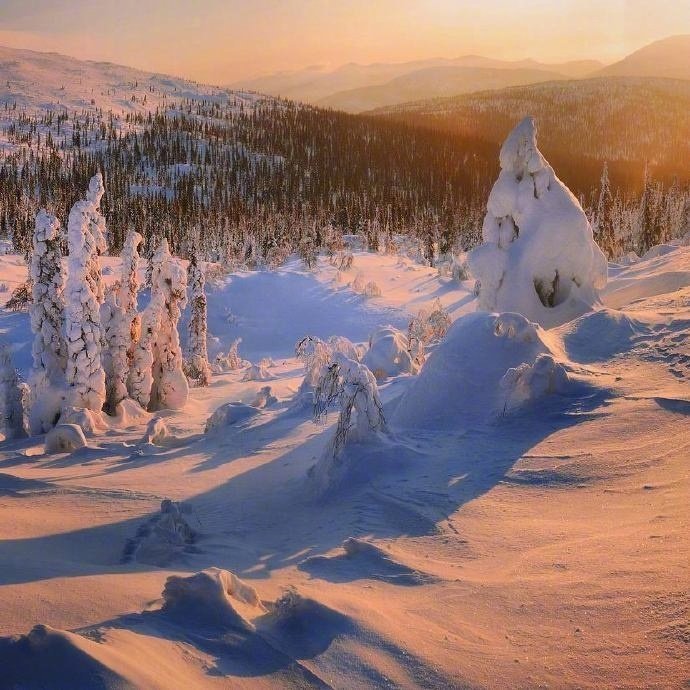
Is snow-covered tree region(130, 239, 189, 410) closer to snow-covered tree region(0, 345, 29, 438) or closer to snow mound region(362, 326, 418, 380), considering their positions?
snow-covered tree region(0, 345, 29, 438)

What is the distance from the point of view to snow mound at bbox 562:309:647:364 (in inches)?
293

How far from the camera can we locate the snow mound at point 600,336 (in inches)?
293

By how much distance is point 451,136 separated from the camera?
4528 inches

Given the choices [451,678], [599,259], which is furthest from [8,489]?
[599,259]

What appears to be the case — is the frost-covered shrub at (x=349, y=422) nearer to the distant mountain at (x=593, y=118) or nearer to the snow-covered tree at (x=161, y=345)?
the snow-covered tree at (x=161, y=345)

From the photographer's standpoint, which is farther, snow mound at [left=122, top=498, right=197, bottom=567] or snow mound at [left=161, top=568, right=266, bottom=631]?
snow mound at [left=122, top=498, right=197, bottom=567]

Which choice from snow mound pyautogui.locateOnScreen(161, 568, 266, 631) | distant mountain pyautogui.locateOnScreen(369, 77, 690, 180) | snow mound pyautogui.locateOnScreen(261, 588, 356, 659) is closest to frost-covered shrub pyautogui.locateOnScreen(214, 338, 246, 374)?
snow mound pyautogui.locateOnScreen(161, 568, 266, 631)

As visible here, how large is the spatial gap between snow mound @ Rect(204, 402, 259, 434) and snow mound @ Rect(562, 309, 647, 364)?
442 cm

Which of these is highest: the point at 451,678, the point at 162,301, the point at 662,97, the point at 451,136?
the point at 662,97

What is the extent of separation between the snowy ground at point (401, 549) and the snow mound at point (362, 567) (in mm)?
14

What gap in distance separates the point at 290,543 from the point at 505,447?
207 centimetres

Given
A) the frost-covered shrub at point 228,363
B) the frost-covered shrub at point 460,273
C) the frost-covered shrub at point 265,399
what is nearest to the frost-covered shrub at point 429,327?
the frost-covered shrub at point 228,363

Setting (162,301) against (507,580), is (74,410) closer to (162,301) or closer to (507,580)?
(162,301)

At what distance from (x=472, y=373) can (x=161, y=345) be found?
746 cm
